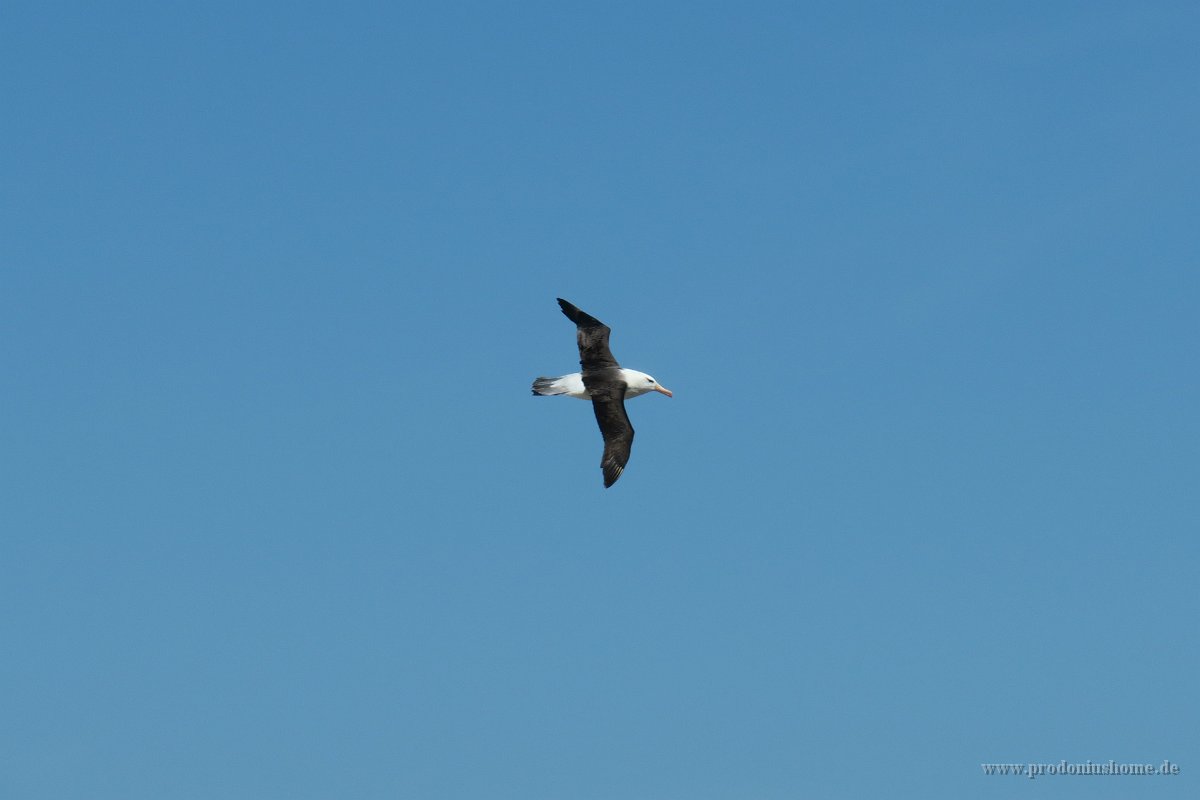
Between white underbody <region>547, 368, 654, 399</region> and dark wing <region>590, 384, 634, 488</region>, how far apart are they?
20.0 inches

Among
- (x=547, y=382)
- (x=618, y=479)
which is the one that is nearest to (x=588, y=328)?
(x=547, y=382)

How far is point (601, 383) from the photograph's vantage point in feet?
142

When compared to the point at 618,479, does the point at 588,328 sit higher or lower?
higher

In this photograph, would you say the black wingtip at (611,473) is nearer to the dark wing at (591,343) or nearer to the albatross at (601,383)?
the albatross at (601,383)

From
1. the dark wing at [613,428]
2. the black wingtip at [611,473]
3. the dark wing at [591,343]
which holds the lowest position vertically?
the black wingtip at [611,473]

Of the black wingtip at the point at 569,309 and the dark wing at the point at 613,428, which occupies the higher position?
the black wingtip at the point at 569,309

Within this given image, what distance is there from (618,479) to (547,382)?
436 centimetres

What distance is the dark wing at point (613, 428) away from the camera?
41062 mm

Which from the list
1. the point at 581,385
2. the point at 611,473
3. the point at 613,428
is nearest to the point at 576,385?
the point at 581,385

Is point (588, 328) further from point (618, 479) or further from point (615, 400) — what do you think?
point (618, 479)

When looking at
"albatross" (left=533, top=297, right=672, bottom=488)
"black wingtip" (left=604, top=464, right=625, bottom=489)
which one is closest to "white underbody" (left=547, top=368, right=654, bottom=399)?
"albatross" (left=533, top=297, right=672, bottom=488)

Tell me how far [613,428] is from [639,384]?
2789 mm

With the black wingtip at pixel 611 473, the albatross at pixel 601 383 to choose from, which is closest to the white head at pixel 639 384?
the albatross at pixel 601 383

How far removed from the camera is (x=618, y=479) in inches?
1609
